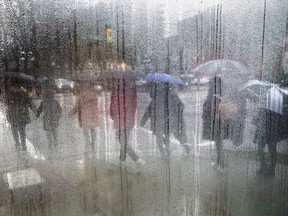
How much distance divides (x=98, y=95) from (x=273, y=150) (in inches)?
72.3

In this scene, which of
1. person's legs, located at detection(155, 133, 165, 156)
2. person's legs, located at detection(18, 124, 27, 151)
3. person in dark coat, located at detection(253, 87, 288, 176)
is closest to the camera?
person's legs, located at detection(18, 124, 27, 151)

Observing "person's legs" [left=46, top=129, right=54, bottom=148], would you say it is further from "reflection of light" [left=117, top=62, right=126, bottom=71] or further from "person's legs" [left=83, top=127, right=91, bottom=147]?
"reflection of light" [left=117, top=62, right=126, bottom=71]

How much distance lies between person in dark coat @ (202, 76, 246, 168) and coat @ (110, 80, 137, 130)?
0.67m

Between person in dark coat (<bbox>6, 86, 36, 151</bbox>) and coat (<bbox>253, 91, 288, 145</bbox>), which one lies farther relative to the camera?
coat (<bbox>253, 91, 288, 145</bbox>)

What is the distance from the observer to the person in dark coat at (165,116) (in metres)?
2.44

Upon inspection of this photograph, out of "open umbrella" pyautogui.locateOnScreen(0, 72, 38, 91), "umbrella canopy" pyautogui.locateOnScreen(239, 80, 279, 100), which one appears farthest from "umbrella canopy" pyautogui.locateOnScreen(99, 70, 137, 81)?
"umbrella canopy" pyautogui.locateOnScreen(239, 80, 279, 100)

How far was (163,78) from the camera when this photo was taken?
7.93 feet

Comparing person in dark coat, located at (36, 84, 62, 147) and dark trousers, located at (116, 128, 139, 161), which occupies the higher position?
person in dark coat, located at (36, 84, 62, 147)

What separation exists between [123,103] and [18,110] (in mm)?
812

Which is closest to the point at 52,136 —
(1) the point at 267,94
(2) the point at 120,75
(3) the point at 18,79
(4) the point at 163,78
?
(3) the point at 18,79

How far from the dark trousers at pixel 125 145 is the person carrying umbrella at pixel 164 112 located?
162mm

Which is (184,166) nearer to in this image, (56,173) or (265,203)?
(265,203)

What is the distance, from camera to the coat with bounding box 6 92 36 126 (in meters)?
2.11

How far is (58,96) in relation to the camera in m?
2.20
